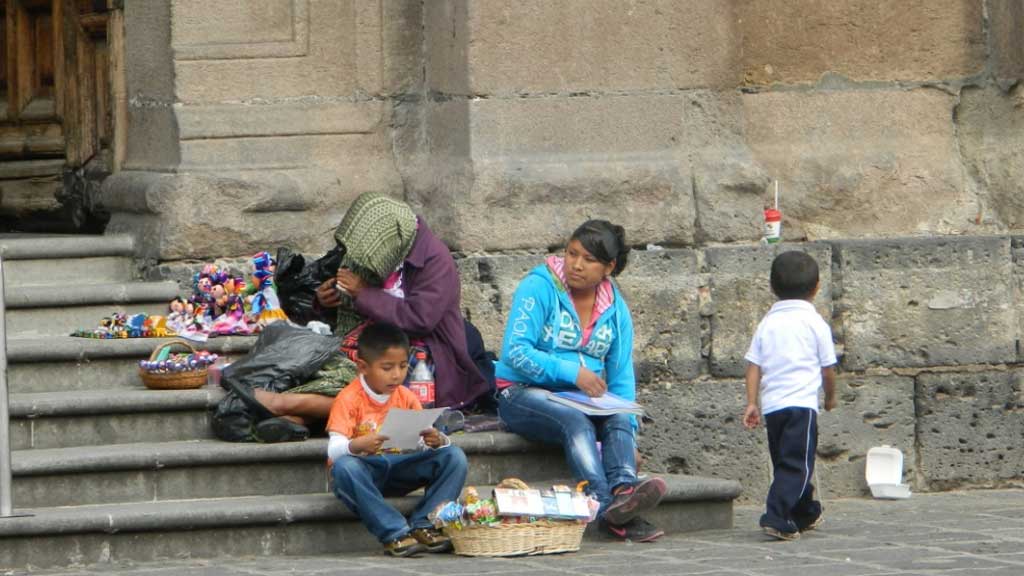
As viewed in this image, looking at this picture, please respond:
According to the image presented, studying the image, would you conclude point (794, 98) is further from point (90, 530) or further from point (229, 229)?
point (90, 530)

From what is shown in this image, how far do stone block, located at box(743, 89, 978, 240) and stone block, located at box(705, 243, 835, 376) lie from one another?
1.58 feet

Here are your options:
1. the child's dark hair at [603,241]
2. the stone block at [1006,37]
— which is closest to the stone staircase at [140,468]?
the child's dark hair at [603,241]

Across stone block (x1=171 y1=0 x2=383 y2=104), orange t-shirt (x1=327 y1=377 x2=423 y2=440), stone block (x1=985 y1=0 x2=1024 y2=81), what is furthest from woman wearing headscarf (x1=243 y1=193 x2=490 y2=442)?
stone block (x1=985 y1=0 x2=1024 y2=81)

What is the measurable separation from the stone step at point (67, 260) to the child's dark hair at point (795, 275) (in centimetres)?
308

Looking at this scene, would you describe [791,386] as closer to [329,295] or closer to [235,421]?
[329,295]

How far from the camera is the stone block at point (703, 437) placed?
28.1 ft

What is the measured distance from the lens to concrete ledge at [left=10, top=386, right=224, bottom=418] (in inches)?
298

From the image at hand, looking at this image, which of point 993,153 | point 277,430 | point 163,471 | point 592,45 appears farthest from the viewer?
point 993,153

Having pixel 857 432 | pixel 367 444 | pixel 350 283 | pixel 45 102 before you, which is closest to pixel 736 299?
pixel 857 432

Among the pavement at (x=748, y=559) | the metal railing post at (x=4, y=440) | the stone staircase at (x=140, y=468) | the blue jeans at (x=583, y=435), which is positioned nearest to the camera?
the pavement at (x=748, y=559)

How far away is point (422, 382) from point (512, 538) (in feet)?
3.46

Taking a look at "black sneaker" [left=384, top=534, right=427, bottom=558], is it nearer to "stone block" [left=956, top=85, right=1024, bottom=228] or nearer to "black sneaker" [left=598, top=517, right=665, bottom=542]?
"black sneaker" [left=598, top=517, right=665, bottom=542]

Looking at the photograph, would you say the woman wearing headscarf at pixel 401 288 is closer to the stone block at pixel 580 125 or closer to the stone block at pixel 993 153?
the stone block at pixel 580 125

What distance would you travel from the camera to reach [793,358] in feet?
24.2
